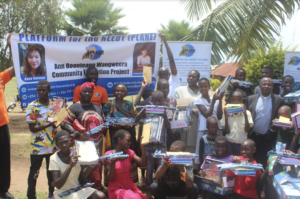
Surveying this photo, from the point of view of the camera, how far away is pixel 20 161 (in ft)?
20.3

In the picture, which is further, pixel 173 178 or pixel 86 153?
pixel 173 178

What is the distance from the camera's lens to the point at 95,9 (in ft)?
48.0

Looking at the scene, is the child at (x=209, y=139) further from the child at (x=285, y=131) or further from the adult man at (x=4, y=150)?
the adult man at (x=4, y=150)

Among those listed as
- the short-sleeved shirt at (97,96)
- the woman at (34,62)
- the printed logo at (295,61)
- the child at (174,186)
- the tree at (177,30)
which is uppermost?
the tree at (177,30)

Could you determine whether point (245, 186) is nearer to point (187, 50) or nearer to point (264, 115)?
point (264, 115)

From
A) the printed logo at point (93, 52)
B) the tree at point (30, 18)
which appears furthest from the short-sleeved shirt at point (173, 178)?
the tree at point (30, 18)

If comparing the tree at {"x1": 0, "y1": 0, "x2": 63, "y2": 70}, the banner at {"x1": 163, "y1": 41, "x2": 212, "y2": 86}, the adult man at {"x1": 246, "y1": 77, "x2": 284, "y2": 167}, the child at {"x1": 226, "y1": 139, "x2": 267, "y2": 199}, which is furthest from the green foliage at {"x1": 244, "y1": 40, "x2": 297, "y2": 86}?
the tree at {"x1": 0, "y1": 0, "x2": 63, "y2": 70}

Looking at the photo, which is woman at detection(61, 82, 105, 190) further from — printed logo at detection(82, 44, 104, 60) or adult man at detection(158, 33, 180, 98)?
adult man at detection(158, 33, 180, 98)

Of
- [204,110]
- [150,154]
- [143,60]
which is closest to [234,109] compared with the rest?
[204,110]

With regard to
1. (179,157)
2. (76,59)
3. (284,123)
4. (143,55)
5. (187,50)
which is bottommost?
(179,157)

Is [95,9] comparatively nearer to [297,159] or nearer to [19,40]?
[19,40]

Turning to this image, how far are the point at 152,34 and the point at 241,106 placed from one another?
2.32 metres

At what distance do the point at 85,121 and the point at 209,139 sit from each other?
6.44ft

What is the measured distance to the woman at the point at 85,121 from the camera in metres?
3.63
